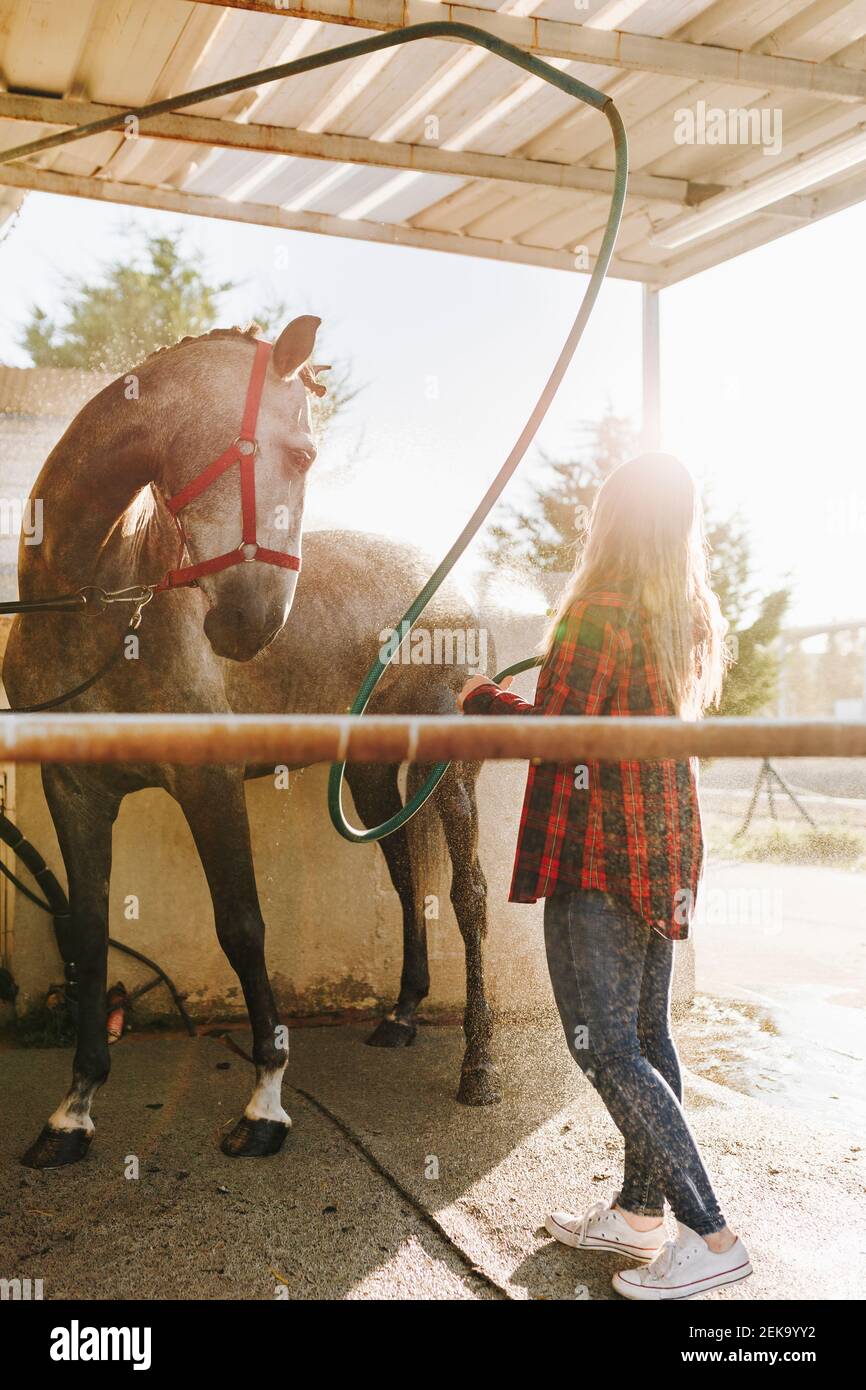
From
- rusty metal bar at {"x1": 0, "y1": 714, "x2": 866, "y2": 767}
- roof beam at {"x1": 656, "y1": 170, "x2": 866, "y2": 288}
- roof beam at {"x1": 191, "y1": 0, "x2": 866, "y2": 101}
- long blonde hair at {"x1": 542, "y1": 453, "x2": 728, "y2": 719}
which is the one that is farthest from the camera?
roof beam at {"x1": 656, "y1": 170, "x2": 866, "y2": 288}

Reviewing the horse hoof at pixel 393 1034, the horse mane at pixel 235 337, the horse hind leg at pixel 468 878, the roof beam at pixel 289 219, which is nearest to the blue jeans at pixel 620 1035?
the horse hind leg at pixel 468 878

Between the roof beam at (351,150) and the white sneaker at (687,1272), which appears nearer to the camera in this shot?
the white sneaker at (687,1272)

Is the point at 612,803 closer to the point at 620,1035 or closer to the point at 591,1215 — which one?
the point at 620,1035

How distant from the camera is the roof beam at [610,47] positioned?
2.87 m

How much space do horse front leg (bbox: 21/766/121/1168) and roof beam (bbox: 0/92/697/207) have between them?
2111mm

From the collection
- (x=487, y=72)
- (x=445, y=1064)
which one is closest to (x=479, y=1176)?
(x=445, y=1064)

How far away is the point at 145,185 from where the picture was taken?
169 inches

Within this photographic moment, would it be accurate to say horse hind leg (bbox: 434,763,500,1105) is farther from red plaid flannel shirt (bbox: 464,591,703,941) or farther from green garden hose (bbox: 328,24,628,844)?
red plaid flannel shirt (bbox: 464,591,703,941)

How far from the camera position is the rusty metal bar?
3.95ft

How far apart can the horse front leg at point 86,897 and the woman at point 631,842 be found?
1475mm

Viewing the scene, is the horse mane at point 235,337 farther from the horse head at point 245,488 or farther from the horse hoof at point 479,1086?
the horse hoof at point 479,1086

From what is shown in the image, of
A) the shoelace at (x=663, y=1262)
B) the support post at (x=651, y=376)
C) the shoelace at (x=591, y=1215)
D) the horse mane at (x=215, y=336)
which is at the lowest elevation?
the shoelace at (x=591, y=1215)

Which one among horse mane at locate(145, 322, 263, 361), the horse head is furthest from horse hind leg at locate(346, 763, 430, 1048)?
horse mane at locate(145, 322, 263, 361)

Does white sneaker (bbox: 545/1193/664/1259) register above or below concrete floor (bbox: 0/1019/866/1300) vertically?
above
